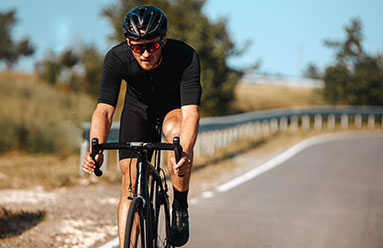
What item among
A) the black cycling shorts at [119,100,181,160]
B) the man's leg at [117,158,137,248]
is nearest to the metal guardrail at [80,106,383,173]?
the black cycling shorts at [119,100,181,160]

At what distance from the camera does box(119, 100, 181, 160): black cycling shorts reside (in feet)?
13.3

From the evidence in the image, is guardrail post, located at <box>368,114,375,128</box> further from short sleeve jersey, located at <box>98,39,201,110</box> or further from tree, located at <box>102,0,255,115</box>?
short sleeve jersey, located at <box>98,39,201,110</box>

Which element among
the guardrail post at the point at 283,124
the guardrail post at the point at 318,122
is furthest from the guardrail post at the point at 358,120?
the guardrail post at the point at 283,124

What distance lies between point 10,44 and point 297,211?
59.6 meters

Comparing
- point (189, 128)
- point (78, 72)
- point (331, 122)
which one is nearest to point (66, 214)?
point (189, 128)

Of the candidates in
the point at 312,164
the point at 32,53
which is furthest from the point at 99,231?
A: the point at 32,53

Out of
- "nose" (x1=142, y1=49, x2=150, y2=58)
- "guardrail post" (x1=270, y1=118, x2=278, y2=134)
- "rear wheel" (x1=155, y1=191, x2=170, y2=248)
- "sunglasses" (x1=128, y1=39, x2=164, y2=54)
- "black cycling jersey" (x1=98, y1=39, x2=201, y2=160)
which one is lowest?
"guardrail post" (x1=270, y1=118, x2=278, y2=134)

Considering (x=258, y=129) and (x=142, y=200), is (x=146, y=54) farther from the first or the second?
(x=258, y=129)

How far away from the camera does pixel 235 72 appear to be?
28.4m

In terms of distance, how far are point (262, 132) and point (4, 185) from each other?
16.9 metres

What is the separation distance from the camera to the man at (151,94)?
3502 millimetres

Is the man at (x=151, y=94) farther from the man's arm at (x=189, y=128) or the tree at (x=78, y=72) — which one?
the tree at (x=78, y=72)

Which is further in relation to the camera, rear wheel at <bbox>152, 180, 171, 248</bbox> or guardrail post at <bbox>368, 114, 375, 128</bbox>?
guardrail post at <bbox>368, 114, 375, 128</bbox>

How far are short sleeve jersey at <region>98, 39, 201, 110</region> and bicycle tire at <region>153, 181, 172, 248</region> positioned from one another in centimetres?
76
